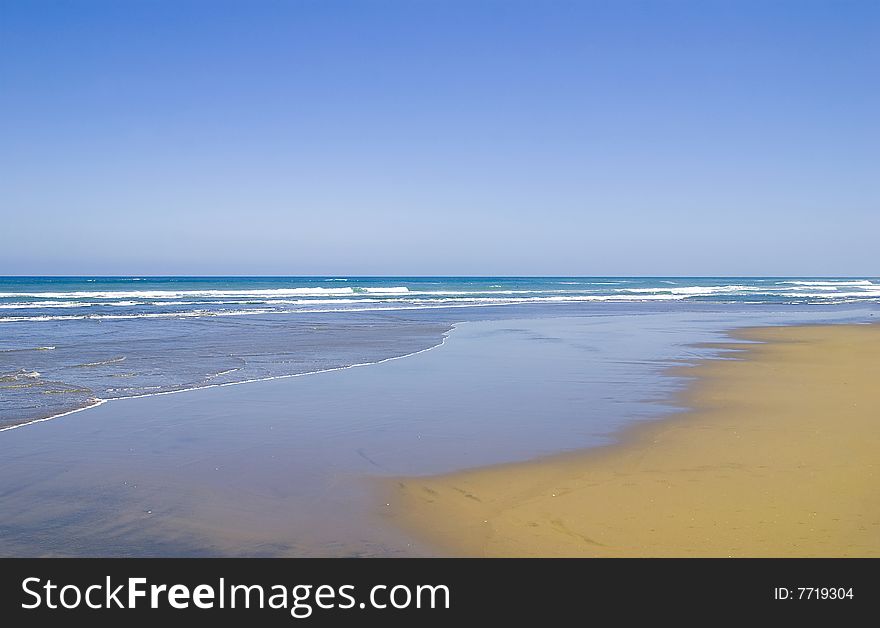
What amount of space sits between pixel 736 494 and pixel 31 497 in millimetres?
5340

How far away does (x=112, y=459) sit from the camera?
6.72 metres

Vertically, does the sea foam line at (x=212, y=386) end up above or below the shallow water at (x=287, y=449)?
above

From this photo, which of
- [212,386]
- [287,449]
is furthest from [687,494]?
[212,386]

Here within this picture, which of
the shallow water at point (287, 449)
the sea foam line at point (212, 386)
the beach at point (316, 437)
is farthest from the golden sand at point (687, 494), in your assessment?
the sea foam line at point (212, 386)

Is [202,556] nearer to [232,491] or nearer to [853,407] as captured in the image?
[232,491]

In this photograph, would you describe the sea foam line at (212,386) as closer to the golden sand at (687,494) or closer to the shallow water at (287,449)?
the shallow water at (287,449)

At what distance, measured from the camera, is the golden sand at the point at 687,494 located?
4.64 metres

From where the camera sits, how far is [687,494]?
563cm

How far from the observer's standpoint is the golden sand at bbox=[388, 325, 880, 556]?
4.64m

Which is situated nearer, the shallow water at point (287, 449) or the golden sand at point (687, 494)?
the golden sand at point (687, 494)

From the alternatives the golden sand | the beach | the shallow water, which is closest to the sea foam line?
the beach

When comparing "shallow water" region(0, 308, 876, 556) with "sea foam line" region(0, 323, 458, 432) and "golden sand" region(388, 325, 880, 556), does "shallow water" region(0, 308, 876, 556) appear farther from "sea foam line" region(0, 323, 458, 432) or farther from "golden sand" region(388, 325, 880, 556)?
"golden sand" region(388, 325, 880, 556)

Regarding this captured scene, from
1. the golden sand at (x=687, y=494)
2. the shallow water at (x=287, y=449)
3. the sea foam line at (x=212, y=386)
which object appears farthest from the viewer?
the sea foam line at (x=212, y=386)
